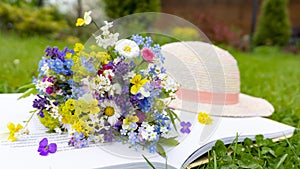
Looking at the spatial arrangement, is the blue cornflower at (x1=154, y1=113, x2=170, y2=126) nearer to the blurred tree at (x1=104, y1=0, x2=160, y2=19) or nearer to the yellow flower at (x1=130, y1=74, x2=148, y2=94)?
the yellow flower at (x1=130, y1=74, x2=148, y2=94)

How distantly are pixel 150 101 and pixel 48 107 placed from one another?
31 centimetres

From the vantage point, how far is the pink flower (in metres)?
1.04

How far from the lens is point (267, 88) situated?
256cm

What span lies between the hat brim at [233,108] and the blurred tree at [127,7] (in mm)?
3224

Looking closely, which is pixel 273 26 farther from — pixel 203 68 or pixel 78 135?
pixel 78 135

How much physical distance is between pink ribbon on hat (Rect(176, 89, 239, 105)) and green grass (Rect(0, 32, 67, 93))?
0.61 m

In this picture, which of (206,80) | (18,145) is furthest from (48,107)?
(206,80)

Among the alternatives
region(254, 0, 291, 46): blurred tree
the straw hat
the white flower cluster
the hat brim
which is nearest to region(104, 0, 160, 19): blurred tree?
region(254, 0, 291, 46): blurred tree

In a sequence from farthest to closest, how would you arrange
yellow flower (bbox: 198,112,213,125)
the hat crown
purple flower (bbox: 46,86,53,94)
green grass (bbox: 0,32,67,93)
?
green grass (bbox: 0,32,67,93) → the hat crown → yellow flower (bbox: 198,112,213,125) → purple flower (bbox: 46,86,53,94)

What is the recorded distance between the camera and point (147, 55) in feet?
3.40

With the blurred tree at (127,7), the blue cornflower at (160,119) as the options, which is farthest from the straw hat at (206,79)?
the blurred tree at (127,7)

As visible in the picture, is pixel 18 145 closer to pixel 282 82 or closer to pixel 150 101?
pixel 150 101

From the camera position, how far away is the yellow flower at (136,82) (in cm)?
97

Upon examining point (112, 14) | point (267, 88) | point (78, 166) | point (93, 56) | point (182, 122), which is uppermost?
point (112, 14)
